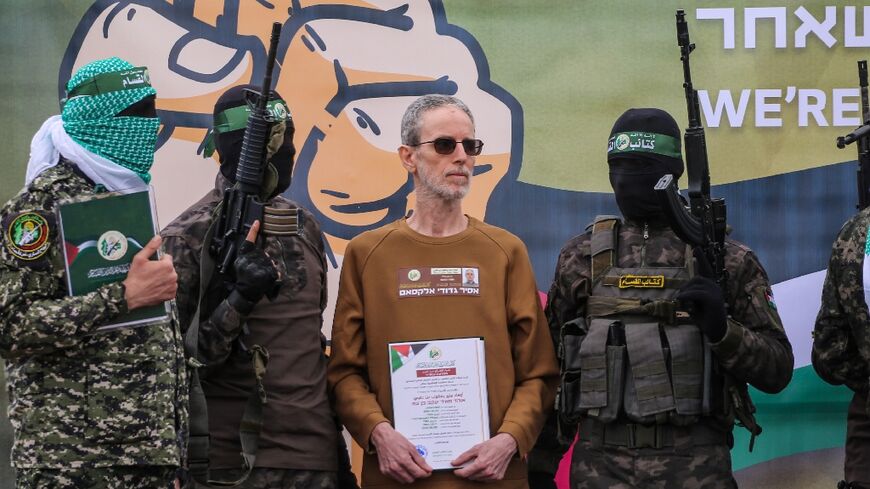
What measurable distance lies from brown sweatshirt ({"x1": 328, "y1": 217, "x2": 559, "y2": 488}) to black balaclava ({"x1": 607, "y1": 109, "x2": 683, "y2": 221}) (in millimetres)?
386

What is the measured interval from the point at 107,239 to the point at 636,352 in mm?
1570

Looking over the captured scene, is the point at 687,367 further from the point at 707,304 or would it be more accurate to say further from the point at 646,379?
the point at 707,304

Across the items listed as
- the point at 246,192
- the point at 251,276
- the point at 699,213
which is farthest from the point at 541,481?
the point at 246,192

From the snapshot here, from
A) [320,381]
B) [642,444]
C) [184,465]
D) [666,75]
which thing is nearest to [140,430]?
[184,465]

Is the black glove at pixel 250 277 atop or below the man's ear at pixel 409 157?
below

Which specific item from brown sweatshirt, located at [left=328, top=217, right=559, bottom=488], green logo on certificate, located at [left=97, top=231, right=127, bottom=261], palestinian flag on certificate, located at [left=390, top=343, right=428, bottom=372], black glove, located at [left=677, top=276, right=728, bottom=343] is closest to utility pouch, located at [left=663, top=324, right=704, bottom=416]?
black glove, located at [left=677, top=276, right=728, bottom=343]

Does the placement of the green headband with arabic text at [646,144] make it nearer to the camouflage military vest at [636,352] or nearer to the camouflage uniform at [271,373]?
the camouflage military vest at [636,352]

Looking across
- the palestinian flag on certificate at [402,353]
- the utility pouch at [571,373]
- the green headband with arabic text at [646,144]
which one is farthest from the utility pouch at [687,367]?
the palestinian flag on certificate at [402,353]

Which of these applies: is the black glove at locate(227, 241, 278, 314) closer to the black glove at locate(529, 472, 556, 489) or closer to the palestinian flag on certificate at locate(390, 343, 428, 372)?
the palestinian flag on certificate at locate(390, 343, 428, 372)

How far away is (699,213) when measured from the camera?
3.46m

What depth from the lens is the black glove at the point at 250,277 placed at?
10.6ft

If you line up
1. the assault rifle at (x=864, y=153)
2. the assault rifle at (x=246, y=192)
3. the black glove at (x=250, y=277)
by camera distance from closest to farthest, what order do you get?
the black glove at (x=250, y=277), the assault rifle at (x=246, y=192), the assault rifle at (x=864, y=153)

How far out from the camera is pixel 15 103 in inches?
174

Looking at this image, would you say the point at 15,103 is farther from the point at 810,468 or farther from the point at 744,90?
the point at 810,468
